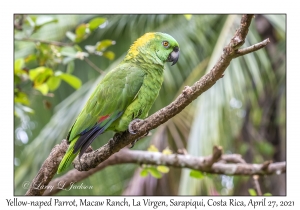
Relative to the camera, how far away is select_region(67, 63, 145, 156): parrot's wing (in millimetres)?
1653

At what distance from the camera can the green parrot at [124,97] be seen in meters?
1.64

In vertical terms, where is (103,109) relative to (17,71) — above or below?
below

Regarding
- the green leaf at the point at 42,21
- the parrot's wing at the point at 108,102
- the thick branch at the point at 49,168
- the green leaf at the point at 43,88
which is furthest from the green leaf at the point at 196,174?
the green leaf at the point at 42,21

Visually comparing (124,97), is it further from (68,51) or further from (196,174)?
(196,174)

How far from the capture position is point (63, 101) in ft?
12.1

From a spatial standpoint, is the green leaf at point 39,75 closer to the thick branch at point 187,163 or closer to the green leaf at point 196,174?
the thick branch at point 187,163

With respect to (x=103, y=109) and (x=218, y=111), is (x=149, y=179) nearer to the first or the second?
(x=218, y=111)

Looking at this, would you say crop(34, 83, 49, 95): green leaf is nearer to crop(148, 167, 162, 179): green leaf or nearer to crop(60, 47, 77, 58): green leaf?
crop(60, 47, 77, 58): green leaf

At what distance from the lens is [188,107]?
3.46 metres

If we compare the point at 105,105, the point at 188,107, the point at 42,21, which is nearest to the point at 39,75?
the point at 42,21

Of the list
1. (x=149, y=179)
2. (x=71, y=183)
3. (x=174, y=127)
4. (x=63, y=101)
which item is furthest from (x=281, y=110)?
(x=71, y=183)

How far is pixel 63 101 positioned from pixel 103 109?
81.1 inches

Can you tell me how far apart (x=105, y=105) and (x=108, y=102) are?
0.07ft

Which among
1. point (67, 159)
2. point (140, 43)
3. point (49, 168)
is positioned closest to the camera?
point (67, 159)
